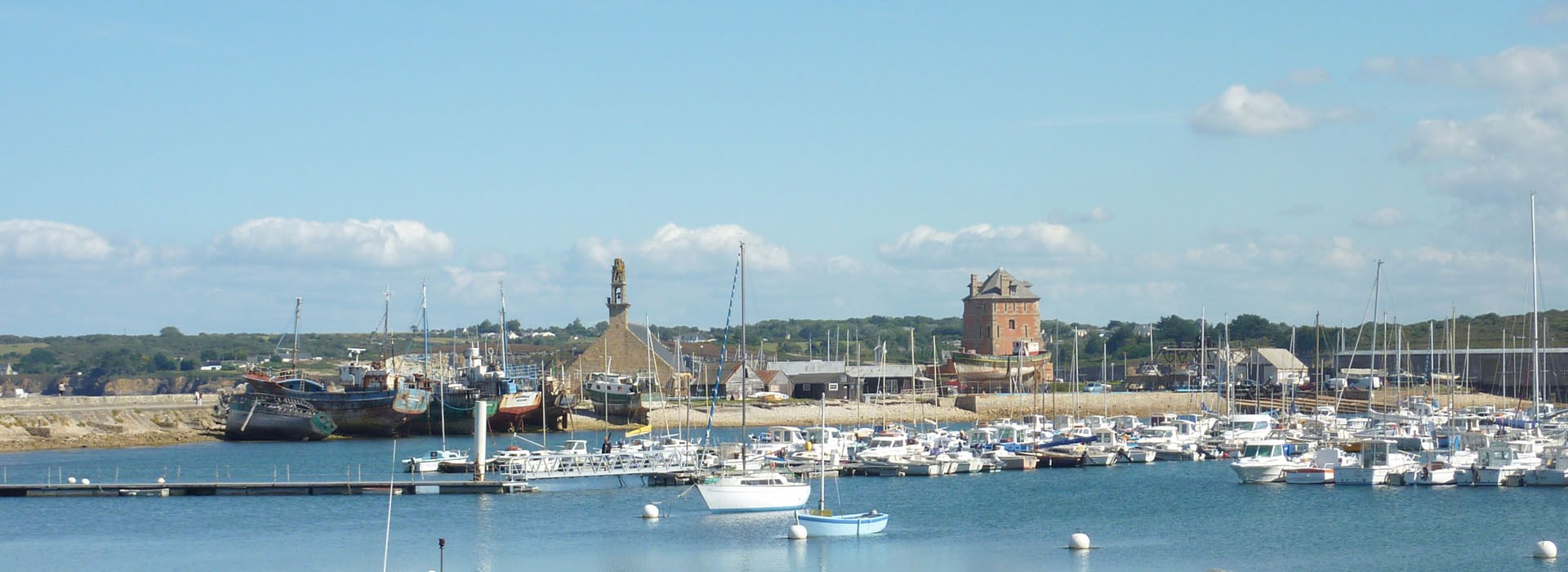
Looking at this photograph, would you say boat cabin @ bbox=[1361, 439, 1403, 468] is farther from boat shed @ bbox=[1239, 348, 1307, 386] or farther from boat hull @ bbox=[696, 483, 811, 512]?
boat shed @ bbox=[1239, 348, 1307, 386]

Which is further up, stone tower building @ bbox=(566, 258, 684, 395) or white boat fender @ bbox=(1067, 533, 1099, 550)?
stone tower building @ bbox=(566, 258, 684, 395)

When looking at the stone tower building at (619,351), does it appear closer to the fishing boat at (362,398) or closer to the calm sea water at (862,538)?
the fishing boat at (362,398)

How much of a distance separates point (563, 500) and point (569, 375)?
72.1m

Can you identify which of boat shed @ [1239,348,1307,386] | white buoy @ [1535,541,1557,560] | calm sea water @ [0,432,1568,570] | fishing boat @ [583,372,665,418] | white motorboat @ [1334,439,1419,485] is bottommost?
calm sea water @ [0,432,1568,570]

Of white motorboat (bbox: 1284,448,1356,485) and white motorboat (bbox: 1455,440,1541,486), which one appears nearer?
white motorboat (bbox: 1455,440,1541,486)

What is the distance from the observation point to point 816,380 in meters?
126

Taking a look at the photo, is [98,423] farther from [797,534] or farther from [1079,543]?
[1079,543]

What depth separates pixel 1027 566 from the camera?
36875mm

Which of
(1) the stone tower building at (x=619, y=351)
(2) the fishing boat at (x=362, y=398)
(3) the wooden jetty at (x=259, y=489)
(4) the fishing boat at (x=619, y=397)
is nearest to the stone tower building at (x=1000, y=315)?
(1) the stone tower building at (x=619, y=351)

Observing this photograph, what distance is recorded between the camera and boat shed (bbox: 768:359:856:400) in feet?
407

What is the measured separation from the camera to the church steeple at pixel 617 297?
121 metres

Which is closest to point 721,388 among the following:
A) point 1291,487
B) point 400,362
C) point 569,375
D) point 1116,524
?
point 569,375

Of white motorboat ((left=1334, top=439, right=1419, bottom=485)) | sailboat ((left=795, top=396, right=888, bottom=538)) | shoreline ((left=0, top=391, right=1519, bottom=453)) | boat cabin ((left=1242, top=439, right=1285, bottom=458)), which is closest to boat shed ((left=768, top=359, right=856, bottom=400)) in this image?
shoreline ((left=0, top=391, right=1519, bottom=453))

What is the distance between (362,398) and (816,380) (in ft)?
140
